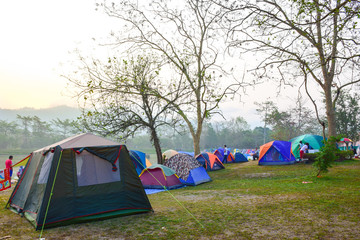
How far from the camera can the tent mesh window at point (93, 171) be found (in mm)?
5844

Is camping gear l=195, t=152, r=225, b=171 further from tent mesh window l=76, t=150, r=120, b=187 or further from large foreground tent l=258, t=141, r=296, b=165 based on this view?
tent mesh window l=76, t=150, r=120, b=187

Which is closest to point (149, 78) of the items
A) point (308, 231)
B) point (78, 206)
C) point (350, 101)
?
point (78, 206)

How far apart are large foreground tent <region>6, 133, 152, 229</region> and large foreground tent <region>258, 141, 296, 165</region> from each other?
12.8 meters

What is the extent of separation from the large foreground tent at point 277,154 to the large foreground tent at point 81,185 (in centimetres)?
1276

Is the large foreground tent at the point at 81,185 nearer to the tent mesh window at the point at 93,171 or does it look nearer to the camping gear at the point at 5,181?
the tent mesh window at the point at 93,171

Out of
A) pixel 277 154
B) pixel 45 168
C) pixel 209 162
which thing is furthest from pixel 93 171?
pixel 277 154

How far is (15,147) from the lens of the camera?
6919 cm

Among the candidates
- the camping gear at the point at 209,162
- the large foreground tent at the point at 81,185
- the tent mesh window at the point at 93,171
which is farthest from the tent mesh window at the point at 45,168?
the camping gear at the point at 209,162

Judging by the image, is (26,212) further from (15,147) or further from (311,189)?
(15,147)

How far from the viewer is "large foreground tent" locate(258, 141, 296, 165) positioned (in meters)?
16.6

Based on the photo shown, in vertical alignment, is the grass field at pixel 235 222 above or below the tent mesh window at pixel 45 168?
below

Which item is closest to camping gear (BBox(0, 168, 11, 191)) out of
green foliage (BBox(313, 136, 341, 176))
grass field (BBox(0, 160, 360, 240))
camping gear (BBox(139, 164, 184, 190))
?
grass field (BBox(0, 160, 360, 240))

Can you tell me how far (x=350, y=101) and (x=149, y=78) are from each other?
1196 inches

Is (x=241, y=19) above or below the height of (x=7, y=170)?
above
